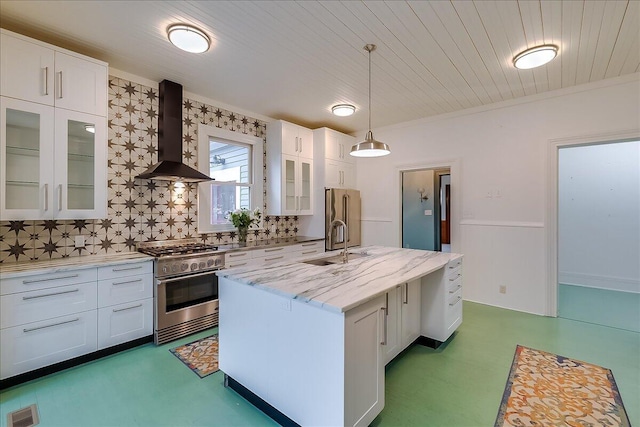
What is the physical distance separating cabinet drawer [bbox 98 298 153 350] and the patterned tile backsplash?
68cm

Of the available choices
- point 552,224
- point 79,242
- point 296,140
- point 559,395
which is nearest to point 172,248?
point 79,242

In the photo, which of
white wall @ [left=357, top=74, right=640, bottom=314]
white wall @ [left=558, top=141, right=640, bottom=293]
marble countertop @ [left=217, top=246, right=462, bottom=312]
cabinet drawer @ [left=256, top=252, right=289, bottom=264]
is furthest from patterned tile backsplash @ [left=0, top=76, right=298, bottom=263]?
white wall @ [left=558, top=141, right=640, bottom=293]

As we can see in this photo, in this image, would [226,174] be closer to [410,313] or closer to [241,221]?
[241,221]

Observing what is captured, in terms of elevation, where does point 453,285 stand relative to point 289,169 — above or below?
below

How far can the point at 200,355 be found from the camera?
2.60 m

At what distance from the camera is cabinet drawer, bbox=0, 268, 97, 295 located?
83.6 inches

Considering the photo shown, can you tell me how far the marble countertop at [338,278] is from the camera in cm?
157

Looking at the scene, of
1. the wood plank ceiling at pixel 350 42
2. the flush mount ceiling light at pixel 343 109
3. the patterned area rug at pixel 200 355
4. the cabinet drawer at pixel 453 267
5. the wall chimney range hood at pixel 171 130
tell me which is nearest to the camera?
the wood plank ceiling at pixel 350 42

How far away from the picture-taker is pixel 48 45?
234cm

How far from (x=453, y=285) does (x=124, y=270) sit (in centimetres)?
315

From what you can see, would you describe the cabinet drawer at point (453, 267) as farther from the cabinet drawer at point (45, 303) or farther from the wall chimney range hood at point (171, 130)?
the cabinet drawer at point (45, 303)

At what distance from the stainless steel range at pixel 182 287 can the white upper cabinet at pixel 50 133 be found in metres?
0.70

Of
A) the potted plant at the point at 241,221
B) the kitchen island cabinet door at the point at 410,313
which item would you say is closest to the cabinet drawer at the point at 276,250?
the potted plant at the point at 241,221

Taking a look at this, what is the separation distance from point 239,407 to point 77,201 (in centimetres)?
224
